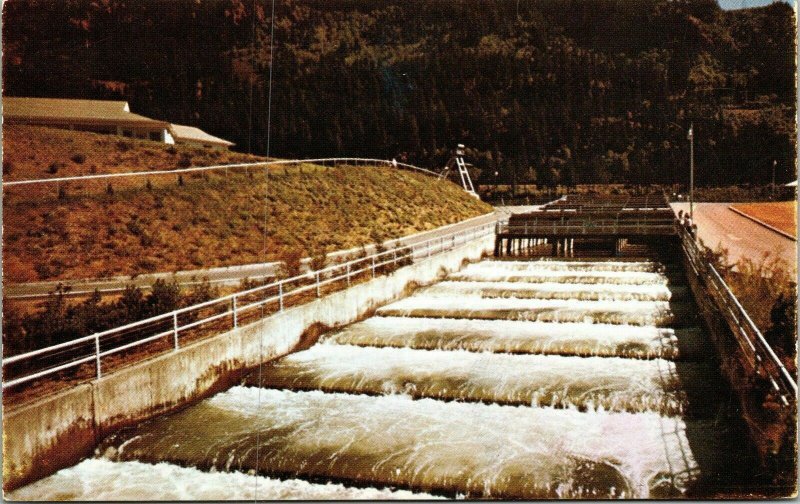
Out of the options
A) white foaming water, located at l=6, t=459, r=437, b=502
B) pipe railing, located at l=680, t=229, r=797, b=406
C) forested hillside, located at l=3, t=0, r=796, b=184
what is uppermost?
forested hillside, located at l=3, t=0, r=796, b=184

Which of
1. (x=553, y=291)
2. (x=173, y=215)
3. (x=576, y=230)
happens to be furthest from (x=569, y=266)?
(x=173, y=215)

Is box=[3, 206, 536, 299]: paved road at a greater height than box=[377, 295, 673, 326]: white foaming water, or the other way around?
box=[3, 206, 536, 299]: paved road

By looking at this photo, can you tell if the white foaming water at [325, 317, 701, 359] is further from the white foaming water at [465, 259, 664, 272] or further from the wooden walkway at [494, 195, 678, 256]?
the wooden walkway at [494, 195, 678, 256]

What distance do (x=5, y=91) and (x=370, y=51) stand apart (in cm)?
10116

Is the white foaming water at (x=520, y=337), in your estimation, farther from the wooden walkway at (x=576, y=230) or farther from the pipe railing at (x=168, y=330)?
the wooden walkway at (x=576, y=230)

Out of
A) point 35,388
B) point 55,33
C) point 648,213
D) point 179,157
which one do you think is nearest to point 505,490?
point 35,388

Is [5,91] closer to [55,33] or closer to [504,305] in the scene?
[55,33]

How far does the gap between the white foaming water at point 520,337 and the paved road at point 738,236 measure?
14.6 feet

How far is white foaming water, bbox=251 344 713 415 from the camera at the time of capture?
1180cm

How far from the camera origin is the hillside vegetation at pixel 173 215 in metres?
23.6

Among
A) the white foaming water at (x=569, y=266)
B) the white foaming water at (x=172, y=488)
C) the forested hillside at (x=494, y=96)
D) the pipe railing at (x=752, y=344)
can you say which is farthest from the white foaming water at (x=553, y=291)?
the forested hillside at (x=494, y=96)

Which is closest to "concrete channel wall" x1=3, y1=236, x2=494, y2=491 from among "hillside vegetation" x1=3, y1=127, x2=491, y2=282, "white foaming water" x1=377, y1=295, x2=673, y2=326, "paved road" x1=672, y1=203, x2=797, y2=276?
"white foaming water" x1=377, y1=295, x2=673, y2=326

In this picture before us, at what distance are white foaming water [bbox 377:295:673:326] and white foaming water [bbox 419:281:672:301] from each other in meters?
0.58

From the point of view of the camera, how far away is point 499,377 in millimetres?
13250
